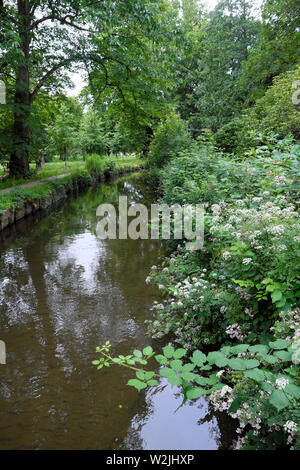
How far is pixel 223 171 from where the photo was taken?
5.14 meters

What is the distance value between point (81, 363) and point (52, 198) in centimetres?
1077

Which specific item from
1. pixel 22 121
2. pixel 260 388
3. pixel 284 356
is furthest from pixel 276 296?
pixel 22 121

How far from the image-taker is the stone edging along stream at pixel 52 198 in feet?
28.9

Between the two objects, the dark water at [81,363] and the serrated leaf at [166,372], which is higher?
the serrated leaf at [166,372]

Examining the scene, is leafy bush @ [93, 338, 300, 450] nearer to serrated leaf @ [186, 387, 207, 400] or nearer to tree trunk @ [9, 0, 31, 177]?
serrated leaf @ [186, 387, 207, 400]

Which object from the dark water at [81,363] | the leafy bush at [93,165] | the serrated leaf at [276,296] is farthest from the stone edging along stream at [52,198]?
the serrated leaf at [276,296]

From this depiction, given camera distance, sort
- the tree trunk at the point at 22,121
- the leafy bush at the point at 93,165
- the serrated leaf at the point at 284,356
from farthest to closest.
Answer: the leafy bush at the point at 93,165, the tree trunk at the point at 22,121, the serrated leaf at the point at 284,356

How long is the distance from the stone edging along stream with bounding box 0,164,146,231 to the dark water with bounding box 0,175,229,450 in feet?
9.85

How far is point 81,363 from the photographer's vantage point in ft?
9.74

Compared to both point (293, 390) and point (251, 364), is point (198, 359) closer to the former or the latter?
point (251, 364)

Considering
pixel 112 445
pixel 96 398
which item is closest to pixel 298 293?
pixel 112 445

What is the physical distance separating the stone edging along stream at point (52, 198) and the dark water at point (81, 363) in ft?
9.85

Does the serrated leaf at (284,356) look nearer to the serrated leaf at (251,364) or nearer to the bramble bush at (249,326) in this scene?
the bramble bush at (249,326)

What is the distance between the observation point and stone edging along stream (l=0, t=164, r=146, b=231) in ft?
28.9
